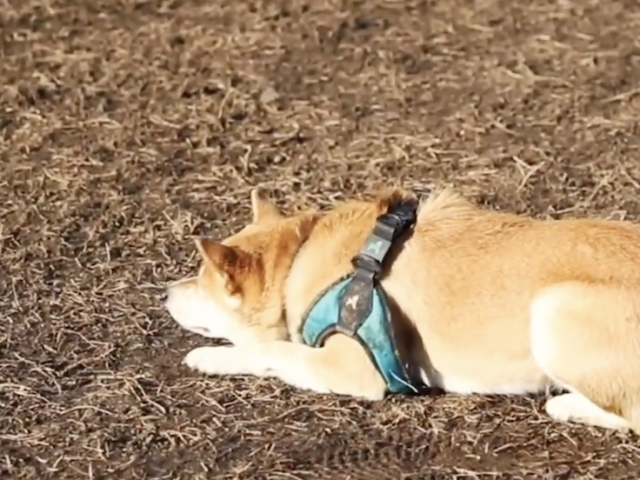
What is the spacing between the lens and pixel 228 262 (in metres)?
4.96

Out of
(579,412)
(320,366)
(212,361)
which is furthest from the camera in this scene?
(212,361)

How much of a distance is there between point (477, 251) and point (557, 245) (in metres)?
0.28

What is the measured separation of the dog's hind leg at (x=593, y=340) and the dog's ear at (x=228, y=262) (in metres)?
1.08

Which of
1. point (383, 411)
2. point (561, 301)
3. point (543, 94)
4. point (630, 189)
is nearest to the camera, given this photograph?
point (561, 301)

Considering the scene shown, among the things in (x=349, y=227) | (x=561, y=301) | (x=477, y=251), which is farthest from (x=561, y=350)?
(x=349, y=227)

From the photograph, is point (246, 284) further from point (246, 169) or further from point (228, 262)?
point (246, 169)

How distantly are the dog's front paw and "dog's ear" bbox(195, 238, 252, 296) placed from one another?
0.24 m

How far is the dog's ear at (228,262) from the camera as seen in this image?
16.1 feet

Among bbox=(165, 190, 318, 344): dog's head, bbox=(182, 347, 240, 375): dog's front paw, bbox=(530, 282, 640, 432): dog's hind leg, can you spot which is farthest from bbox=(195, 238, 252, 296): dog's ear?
bbox=(530, 282, 640, 432): dog's hind leg

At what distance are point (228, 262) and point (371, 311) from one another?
22.9 inches

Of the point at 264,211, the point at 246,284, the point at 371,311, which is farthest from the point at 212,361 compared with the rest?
the point at 371,311

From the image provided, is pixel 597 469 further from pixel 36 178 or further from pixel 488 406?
pixel 36 178

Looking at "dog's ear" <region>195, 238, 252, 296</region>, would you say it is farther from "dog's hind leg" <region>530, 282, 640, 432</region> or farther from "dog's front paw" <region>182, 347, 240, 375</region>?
"dog's hind leg" <region>530, 282, 640, 432</region>

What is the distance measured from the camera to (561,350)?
448 cm
